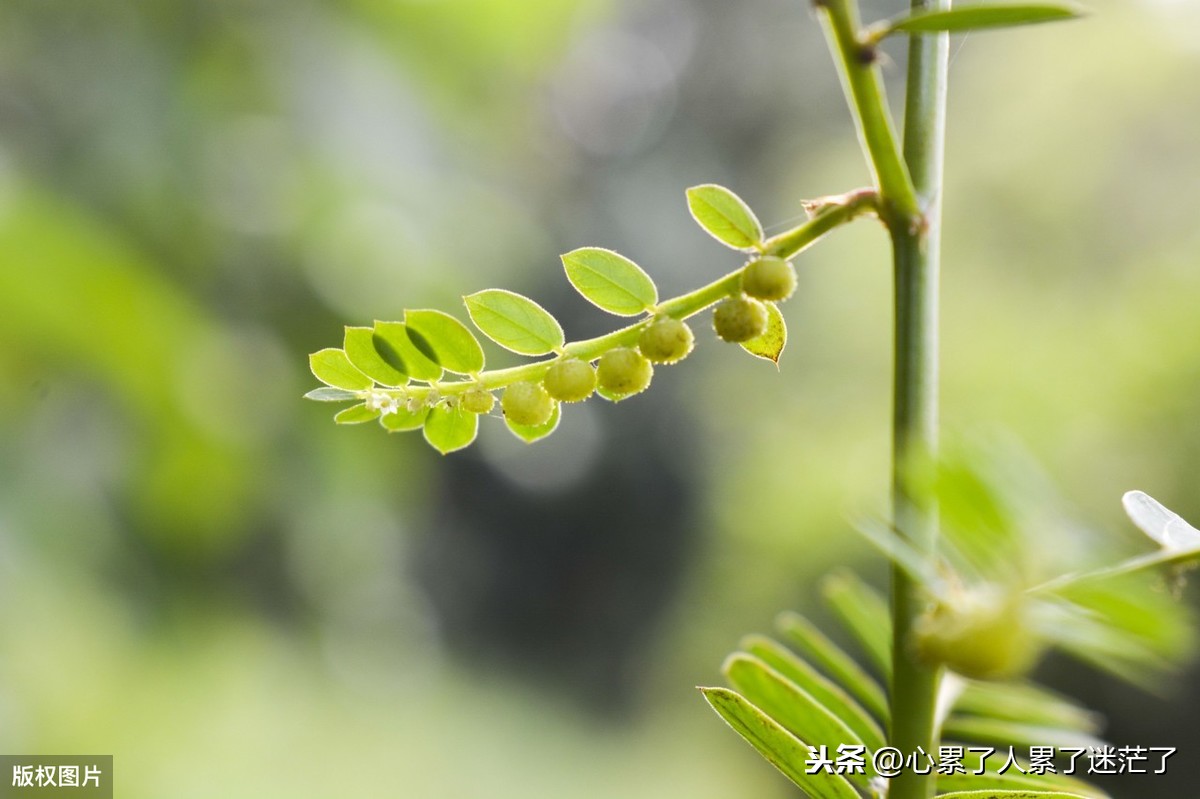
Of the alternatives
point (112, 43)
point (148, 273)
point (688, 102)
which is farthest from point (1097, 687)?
point (688, 102)

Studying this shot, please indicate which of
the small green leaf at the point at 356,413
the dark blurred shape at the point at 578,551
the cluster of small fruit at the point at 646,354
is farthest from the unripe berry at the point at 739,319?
the dark blurred shape at the point at 578,551

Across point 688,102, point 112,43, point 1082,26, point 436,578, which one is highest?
point 688,102

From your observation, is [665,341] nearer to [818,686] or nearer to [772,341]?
[772,341]

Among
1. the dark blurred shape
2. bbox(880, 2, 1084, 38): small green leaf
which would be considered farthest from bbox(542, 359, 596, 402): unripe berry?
the dark blurred shape

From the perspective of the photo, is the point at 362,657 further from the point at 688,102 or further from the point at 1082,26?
the point at 688,102

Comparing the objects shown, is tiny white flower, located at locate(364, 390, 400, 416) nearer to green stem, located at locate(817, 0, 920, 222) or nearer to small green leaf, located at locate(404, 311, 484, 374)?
small green leaf, located at locate(404, 311, 484, 374)
